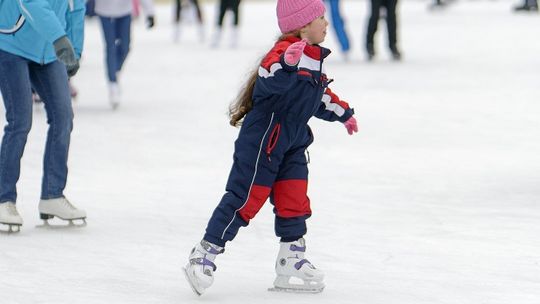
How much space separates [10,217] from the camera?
24.9 feet

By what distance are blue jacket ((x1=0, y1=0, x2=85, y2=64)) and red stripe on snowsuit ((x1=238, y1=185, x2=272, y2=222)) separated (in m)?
1.75

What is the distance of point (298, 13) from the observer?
5996mm

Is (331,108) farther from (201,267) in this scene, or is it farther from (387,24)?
(387,24)

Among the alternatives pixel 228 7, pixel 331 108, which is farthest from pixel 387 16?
pixel 331 108

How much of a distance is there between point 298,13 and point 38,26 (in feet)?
6.14

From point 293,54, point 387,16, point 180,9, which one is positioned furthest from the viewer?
point 180,9

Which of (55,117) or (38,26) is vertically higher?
(38,26)

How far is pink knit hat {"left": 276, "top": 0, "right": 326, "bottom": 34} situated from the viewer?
19.6 ft

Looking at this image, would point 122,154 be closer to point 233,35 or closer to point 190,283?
point 190,283

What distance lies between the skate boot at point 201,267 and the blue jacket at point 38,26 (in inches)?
68.6

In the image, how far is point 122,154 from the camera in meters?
11.0

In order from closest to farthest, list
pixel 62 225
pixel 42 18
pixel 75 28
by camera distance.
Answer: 1. pixel 42 18
2. pixel 75 28
3. pixel 62 225

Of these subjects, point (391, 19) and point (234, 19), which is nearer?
point (391, 19)

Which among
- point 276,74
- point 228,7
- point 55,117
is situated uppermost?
point 276,74
